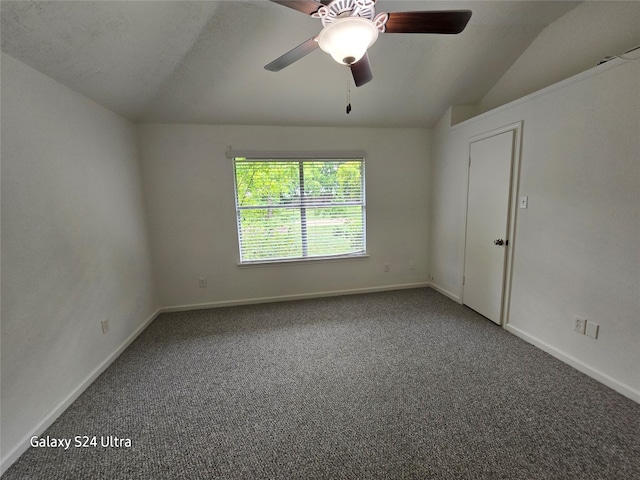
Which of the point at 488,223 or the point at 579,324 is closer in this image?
Result: the point at 579,324

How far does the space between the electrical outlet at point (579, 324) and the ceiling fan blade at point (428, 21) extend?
2.20 meters

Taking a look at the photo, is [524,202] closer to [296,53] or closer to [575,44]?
[575,44]

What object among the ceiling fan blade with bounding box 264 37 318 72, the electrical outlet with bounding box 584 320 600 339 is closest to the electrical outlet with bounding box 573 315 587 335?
the electrical outlet with bounding box 584 320 600 339

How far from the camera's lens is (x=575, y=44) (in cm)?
216

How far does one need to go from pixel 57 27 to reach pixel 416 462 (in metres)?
3.21

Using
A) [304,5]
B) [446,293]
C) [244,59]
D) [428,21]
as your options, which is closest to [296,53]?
[304,5]

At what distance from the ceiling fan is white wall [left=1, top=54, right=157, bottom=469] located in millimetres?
1766

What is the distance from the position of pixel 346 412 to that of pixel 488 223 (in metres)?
2.34

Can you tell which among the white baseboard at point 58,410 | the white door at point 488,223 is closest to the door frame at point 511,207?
the white door at point 488,223

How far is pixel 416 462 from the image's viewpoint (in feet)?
4.35

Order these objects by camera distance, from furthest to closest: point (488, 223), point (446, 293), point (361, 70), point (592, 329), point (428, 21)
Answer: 1. point (446, 293)
2. point (488, 223)
3. point (592, 329)
4. point (361, 70)
5. point (428, 21)

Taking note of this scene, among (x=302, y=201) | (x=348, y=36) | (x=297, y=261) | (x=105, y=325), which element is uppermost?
(x=348, y=36)

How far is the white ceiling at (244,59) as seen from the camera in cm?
166

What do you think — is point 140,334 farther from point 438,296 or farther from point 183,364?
point 438,296
